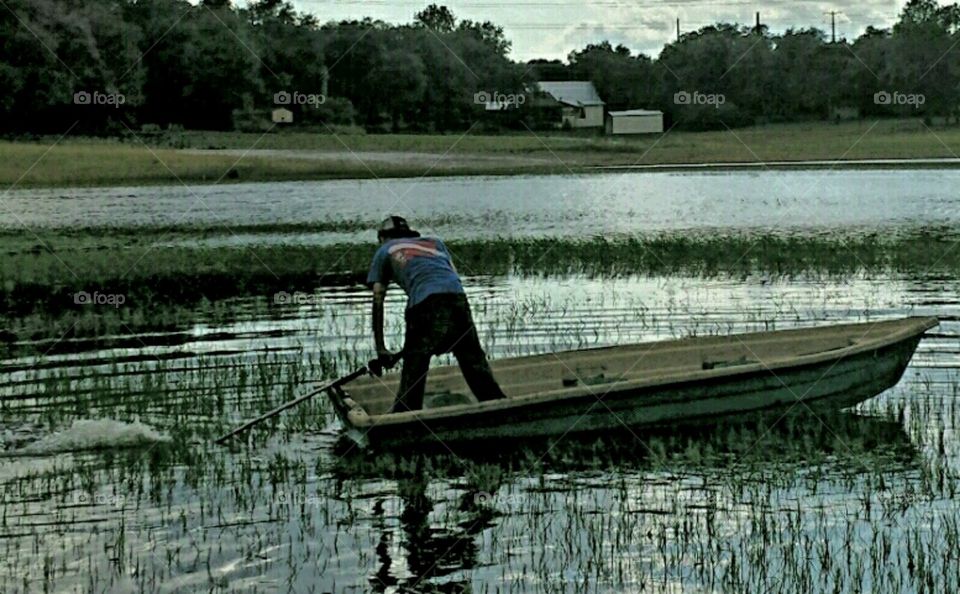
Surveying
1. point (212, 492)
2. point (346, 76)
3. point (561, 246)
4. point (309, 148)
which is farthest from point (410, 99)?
point (212, 492)

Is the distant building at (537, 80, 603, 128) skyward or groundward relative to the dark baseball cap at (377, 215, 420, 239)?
skyward

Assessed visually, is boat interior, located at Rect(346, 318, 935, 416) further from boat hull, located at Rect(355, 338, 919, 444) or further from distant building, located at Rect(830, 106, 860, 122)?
distant building, located at Rect(830, 106, 860, 122)

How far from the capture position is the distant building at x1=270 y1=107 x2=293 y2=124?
6881 cm

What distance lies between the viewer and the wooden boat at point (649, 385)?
11375 millimetres

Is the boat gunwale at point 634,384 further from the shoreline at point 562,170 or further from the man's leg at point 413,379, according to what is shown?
the shoreline at point 562,170

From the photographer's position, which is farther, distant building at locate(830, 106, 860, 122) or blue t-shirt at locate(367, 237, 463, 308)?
distant building at locate(830, 106, 860, 122)

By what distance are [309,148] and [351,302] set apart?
46.1 meters

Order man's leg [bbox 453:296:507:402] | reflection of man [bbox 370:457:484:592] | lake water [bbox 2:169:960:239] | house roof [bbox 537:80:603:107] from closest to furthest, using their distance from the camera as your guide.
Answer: reflection of man [bbox 370:457:484:592]
man's leg [bbox 453:296:507:402]
lake water [bbox 2:169:960:239]
house roof [bbox 537:80:603:107]

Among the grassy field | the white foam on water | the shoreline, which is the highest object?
the grassy field

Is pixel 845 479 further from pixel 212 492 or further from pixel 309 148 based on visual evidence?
pixel 309 148

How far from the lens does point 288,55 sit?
2736 inches

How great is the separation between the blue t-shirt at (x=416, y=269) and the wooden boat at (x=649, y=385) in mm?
916

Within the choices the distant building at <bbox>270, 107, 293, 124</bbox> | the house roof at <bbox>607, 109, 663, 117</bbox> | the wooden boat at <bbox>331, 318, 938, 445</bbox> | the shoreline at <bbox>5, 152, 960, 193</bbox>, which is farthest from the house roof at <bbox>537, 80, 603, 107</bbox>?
the wooden boat at <bbox>331, 318, 938, 445</bbox>

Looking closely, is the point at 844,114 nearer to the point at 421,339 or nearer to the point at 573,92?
the point at 573,92
